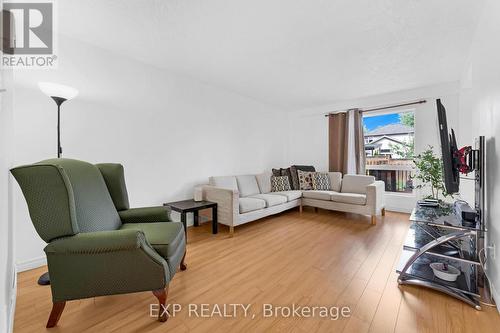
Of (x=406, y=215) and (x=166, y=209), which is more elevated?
(x=166, y=209)

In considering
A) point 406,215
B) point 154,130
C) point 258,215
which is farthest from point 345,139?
point 154,130

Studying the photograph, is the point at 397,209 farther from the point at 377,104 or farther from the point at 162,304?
the point at 162,304

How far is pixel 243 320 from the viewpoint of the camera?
4.53ft

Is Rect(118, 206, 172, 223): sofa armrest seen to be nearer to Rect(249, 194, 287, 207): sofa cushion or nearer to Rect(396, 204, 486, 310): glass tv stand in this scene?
Rect(249, 194, 287, 207): sofa cushion

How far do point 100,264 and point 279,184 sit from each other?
11.2 ft

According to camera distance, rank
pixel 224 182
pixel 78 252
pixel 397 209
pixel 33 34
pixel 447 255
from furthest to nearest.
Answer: pixel 397 209
pixel 224 182
pixel 33 34
pixel 447 255
pixel 78 252

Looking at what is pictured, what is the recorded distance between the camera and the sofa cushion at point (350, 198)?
355 cm

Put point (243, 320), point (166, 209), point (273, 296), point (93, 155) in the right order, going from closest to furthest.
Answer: point (243, 320)
point (273, 296)
point (166, 209)
point (93, 155)

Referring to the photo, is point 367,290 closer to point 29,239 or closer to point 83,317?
point 83,317

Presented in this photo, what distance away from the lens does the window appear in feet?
13.7

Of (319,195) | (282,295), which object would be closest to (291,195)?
(319,195)

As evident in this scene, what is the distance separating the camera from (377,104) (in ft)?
14.0

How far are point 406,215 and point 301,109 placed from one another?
10.5 ft

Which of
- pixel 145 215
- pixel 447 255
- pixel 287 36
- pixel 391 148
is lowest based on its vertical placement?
pixel 447 255
